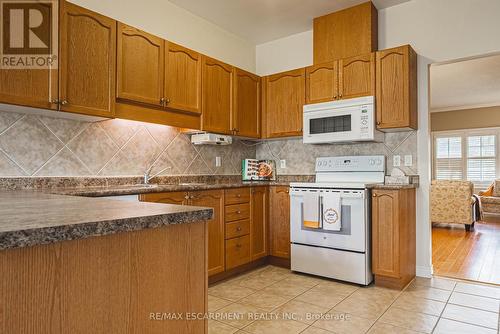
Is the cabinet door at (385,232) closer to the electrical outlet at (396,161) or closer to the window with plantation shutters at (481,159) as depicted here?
the electrical outlet at (396,161)

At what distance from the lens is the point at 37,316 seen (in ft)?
1.99

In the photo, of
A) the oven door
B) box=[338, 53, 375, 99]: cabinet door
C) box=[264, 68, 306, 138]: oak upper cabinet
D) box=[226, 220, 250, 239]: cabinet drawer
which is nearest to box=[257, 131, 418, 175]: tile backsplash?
box=[264, 68, 306, 138]: oak upper cabinet

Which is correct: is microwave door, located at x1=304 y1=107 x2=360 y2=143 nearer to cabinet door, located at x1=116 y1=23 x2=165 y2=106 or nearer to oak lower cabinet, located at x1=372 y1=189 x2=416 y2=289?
oak lower cabinet, located at x1=372 y1=189 x2=416 y2=289

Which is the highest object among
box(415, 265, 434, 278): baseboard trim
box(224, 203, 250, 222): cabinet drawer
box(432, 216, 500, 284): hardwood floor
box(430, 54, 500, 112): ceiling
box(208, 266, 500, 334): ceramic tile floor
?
box(430, 54, 500, 112): ceiling

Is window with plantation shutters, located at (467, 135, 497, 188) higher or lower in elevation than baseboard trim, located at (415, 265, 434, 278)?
higher

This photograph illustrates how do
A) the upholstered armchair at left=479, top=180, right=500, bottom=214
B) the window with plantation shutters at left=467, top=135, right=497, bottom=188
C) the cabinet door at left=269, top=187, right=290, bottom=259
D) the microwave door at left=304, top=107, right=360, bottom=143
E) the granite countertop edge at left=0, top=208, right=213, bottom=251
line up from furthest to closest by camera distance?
1. the window with plantation shutters at left=467, top=135, right=497, bottom=188
2. the upholstered armchair at left=479, top=180, right=500, bottom=214
3. the cabinet door at left=269, top=187, right=290, bottom=259
4. the microwave door at left=304, top=107, right=360, bottom=143
5. the granite countertop edge at left=0, top=208, right=213, bottom=251

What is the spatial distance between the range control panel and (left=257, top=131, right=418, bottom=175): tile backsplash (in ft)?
0.27

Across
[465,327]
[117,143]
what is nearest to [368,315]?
[465,327]

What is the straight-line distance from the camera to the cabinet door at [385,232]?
2783 millimetres

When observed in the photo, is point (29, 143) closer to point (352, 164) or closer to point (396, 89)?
point (352, 164)

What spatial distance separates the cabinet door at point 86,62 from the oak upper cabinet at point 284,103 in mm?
1874

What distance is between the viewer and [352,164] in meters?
3.49

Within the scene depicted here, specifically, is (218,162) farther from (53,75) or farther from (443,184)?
(443,184)

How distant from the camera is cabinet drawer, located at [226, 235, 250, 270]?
121 inches
